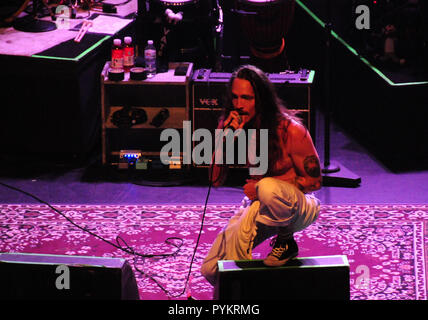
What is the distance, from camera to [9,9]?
23.0 feet

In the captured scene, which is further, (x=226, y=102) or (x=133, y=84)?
(x=133, y=84)

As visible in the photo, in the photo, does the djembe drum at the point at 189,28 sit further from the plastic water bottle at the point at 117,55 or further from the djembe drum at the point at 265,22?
the plastic water bottle at the point at 117,55

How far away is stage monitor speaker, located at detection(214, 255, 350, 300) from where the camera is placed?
3.51 meters

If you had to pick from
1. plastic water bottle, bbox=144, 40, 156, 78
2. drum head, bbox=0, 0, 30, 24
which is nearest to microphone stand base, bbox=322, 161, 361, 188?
plastic water bottle, bbox=144, 40, 156, 78

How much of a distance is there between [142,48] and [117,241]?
8.14ft

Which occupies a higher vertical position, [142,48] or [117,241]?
[142,48]

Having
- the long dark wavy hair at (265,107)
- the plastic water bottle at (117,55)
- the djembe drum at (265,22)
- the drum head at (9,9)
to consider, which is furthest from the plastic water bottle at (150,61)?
the long dark wavy hair at (265,107)

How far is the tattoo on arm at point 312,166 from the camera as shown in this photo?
13.1 feet

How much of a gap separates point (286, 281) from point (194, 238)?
6.06 ft
